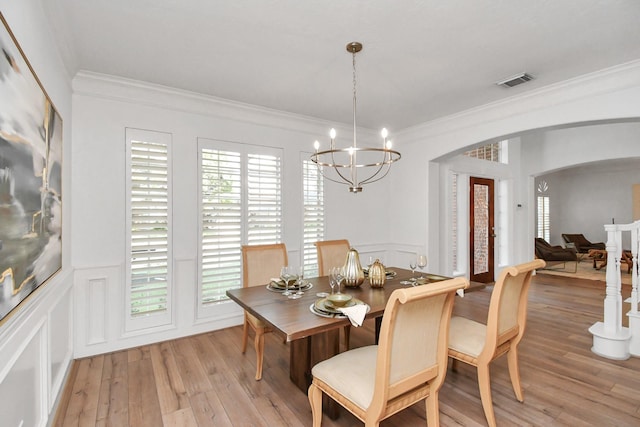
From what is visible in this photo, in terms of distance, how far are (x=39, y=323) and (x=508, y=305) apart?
2.80 meters

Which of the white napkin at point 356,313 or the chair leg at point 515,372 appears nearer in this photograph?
the white napkin at point 356,313

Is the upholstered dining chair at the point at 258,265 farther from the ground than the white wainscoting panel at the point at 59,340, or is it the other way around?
the upholstered dining chair at the point at 258,265

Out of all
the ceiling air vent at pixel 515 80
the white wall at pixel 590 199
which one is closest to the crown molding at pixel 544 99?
the ceiling air vent at pixel 515 80

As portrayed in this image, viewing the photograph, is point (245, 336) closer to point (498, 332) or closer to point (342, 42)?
point (498, 332)

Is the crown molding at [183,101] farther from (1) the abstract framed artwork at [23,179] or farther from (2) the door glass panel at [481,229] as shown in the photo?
(2) the door glass panel at [481,229]

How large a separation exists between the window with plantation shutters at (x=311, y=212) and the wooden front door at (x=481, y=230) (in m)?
3.17

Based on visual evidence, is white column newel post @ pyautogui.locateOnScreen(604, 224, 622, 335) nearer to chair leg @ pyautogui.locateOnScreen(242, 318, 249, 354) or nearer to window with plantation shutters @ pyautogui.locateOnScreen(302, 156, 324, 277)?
window with plantation shutters @ pyautogui.locateOnScreen(302, 156, 324, 277)

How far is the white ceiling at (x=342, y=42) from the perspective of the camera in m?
2.04

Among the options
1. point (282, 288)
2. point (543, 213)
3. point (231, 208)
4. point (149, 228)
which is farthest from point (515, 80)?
point (543, 213)

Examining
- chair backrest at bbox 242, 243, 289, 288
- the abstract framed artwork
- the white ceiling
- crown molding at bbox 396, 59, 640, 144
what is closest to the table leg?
chair backrest at bbox 242, 243, 289, 288

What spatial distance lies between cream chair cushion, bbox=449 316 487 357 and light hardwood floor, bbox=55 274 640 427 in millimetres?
440

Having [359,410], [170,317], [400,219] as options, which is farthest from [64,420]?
[400,219]

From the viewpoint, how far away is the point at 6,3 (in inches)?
52.0

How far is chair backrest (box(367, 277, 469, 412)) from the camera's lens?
139 centimetres
